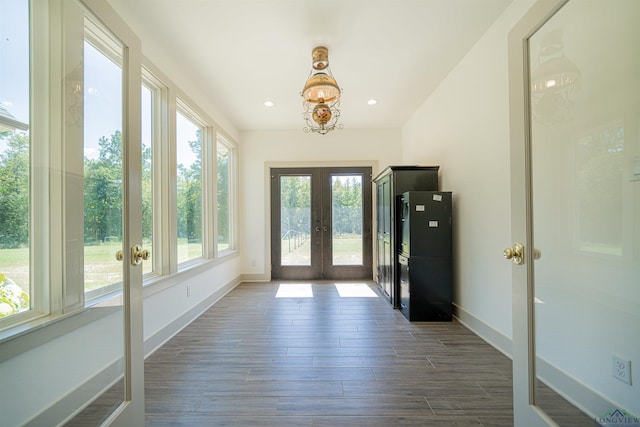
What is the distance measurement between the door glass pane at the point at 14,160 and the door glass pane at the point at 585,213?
2.21m

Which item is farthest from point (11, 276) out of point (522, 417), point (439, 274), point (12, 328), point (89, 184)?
point (439, 274)

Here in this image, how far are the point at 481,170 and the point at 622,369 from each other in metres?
1.78

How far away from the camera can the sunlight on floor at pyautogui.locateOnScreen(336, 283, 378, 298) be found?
12.5ft

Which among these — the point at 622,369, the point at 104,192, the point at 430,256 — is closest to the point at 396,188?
the point at 430,256

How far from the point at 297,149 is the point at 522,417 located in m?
4.38

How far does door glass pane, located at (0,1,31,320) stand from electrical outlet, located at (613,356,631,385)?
2.53m

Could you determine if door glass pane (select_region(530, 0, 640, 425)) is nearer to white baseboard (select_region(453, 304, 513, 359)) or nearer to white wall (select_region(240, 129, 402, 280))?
white baseboard (select_region(453, 304, 513, 359))

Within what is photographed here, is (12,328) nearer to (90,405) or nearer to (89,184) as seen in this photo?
(90,405)

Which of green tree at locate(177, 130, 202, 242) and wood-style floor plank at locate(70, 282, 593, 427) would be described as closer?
wood-style floor plank at locate(70, 282, 593, 427)

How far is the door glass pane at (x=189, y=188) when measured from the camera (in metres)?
2.92

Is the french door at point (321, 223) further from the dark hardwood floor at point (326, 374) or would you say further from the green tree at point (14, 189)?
the green tree at point (14, 189)

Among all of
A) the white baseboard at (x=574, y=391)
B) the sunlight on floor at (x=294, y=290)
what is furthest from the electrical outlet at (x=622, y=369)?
the sunlight on floor at (x=294, y=290)

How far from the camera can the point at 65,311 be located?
115cm

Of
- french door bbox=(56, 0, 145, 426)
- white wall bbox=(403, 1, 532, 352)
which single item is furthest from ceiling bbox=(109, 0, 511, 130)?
french door bbox=(56, 0, 145, 426)
